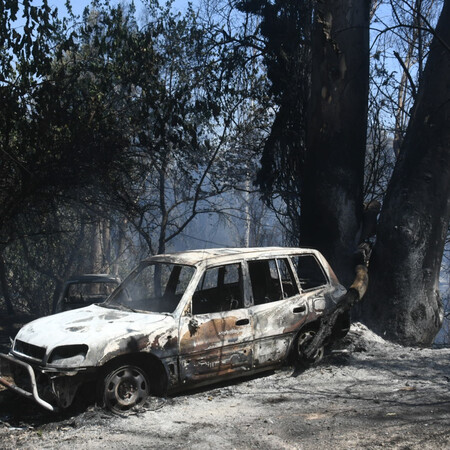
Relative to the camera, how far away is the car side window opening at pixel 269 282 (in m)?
7.07

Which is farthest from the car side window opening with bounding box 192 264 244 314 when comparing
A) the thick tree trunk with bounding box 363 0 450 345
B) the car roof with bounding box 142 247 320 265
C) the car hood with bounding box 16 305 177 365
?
the thick tree trunk with bounding box 363 0 450 345

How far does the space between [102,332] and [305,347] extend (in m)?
2.79

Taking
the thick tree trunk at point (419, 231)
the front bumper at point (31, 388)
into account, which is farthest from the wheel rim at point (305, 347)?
the front bumper at point (31, 388)

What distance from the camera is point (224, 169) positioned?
18688 millimetres

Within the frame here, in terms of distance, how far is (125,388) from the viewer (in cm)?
575

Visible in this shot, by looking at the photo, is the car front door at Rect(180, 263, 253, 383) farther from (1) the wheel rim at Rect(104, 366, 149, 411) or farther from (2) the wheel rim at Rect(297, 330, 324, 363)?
(2) the wheel rim at Rect(297, 330, 324, 363)

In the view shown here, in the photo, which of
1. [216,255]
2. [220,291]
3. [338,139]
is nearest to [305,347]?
[220,291]

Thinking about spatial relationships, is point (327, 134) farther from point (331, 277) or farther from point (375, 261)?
point (331, 277)

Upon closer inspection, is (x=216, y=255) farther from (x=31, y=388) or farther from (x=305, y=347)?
(x=31, y=388)

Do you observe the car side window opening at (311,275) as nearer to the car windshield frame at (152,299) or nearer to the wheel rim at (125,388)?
the car windshield frame at (152,299)

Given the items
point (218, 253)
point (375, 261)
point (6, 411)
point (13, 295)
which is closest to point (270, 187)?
point (375, 261)

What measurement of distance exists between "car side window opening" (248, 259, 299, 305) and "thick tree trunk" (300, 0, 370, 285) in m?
2.87

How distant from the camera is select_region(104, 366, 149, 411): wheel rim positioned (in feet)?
18.4

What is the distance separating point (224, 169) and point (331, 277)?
36.6 feet
